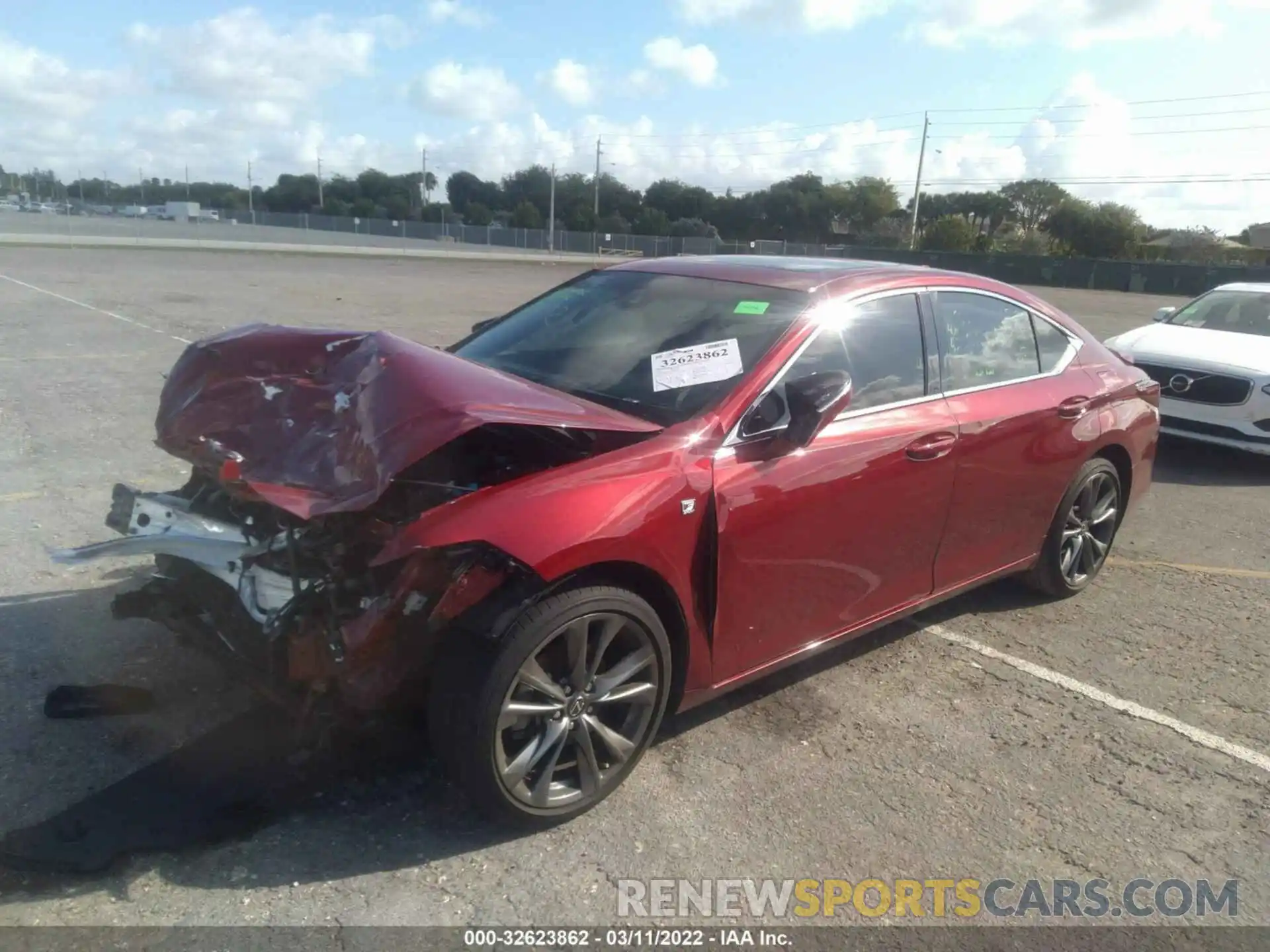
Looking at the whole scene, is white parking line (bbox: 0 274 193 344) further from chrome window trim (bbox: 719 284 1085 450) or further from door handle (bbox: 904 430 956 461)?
door handle (bbox: 904 430 956 461)

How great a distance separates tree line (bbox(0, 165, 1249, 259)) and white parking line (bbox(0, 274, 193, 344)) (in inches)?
1897

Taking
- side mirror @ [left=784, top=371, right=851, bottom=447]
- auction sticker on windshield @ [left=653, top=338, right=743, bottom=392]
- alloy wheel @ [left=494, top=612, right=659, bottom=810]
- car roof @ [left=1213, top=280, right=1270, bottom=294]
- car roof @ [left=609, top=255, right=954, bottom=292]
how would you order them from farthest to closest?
car roof @ [left=1213, top=280, right=1270, bottom=294] < car roof @ [left=609, top=255, right=954, bottom=292] < auction sticker on windshield @ [left=653, top=338, right=743, bottom=392] < side mirror @ [left=784, top=371, right=851, bottom=447] < alloy wheel @ [left=494, top=612, right=659, bottom=810]

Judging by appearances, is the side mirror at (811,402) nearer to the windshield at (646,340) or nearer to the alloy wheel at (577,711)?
the windshield at (646,340)

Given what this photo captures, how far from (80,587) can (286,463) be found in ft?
6.90

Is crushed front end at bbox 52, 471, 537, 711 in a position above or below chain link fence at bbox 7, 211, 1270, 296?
below

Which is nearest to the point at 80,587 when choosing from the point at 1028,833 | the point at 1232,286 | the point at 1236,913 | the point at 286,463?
the point at 286,463

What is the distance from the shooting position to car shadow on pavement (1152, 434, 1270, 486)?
812 cm

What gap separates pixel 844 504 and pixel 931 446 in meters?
0.58

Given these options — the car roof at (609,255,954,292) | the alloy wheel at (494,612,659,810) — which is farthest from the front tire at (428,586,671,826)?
the car roof at (609,255,954,292)

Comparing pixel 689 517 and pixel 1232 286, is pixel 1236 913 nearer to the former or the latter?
pixel 689 517

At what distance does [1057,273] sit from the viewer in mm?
51031

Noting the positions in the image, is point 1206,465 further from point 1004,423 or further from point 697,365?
point 697,365

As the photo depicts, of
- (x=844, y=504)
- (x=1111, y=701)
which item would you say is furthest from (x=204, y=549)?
(x=1111, y=701)

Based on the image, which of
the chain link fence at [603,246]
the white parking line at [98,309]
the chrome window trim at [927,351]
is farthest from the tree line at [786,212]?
the chrome window trim at [927,351]
